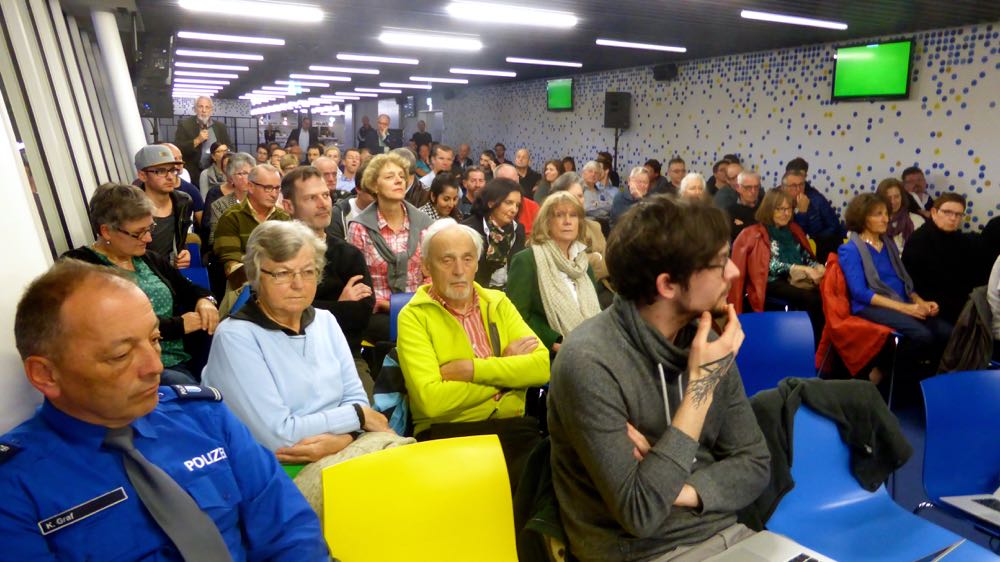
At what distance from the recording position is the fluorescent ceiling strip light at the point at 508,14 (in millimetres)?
6500

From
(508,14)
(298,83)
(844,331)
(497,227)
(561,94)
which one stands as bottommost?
(844,331)

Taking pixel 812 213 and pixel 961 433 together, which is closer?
pixel 961 433

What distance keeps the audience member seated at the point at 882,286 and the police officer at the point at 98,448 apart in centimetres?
431

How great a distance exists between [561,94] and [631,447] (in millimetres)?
12932

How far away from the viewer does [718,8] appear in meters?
6.12

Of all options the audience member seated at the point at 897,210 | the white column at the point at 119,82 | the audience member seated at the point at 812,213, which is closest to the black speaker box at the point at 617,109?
the audience member seated at the point at 812,213

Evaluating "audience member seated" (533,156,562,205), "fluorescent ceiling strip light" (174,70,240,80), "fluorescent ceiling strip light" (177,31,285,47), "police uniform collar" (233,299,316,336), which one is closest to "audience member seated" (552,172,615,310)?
"police uniform collar" (233,299,316,336)

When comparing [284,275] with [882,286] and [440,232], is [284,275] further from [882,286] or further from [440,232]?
[882,286]

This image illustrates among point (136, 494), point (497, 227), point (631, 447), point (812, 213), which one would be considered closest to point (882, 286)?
point (497, 227)

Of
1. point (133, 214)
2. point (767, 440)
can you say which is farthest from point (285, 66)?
point (767, 440)

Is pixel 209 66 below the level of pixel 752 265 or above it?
above

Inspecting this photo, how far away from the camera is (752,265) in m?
5.07

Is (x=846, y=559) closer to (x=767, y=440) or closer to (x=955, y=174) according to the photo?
(x=767, y=440)

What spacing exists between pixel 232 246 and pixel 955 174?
7.26 metres
